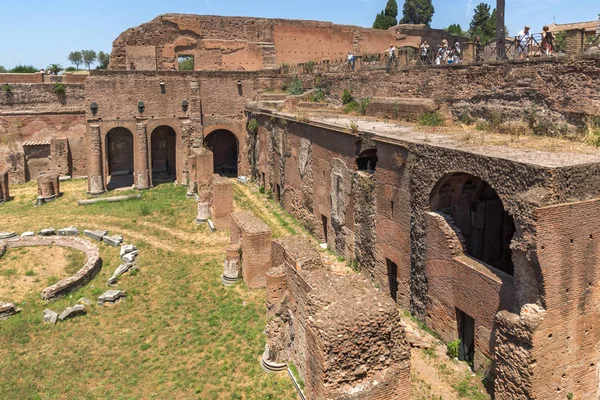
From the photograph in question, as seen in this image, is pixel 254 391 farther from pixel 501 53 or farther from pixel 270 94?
pixel 270 94

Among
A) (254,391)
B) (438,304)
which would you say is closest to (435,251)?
(438,304)

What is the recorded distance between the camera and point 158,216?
20156 mm

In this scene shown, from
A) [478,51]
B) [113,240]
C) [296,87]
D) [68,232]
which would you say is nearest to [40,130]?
[68,232]

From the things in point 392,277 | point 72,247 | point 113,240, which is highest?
point 392,277

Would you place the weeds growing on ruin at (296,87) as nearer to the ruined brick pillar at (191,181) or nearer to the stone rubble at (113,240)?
the ruined brick pillar at (191,181)

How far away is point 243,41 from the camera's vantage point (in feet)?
101

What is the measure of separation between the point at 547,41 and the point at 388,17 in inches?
1982

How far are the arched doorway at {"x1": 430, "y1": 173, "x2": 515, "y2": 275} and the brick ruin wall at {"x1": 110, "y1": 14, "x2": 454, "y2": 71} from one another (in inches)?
897

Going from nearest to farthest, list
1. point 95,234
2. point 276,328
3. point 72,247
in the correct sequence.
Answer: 1. point 276,328
2. point 72,247
3. point 95,234

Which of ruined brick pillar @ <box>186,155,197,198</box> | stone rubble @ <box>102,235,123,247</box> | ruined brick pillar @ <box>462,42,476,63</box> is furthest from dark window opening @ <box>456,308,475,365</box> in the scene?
ruined brick pillar @ <box>186,155,197,198</box>

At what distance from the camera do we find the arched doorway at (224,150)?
2867 centimetres

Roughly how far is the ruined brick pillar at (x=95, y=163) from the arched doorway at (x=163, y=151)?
434cm

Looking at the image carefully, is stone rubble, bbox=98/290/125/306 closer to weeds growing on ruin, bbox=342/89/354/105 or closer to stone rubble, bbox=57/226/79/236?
stone rubble, bbox=57/226/79/236

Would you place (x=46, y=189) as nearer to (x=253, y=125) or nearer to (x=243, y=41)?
(x=253, y=125)
